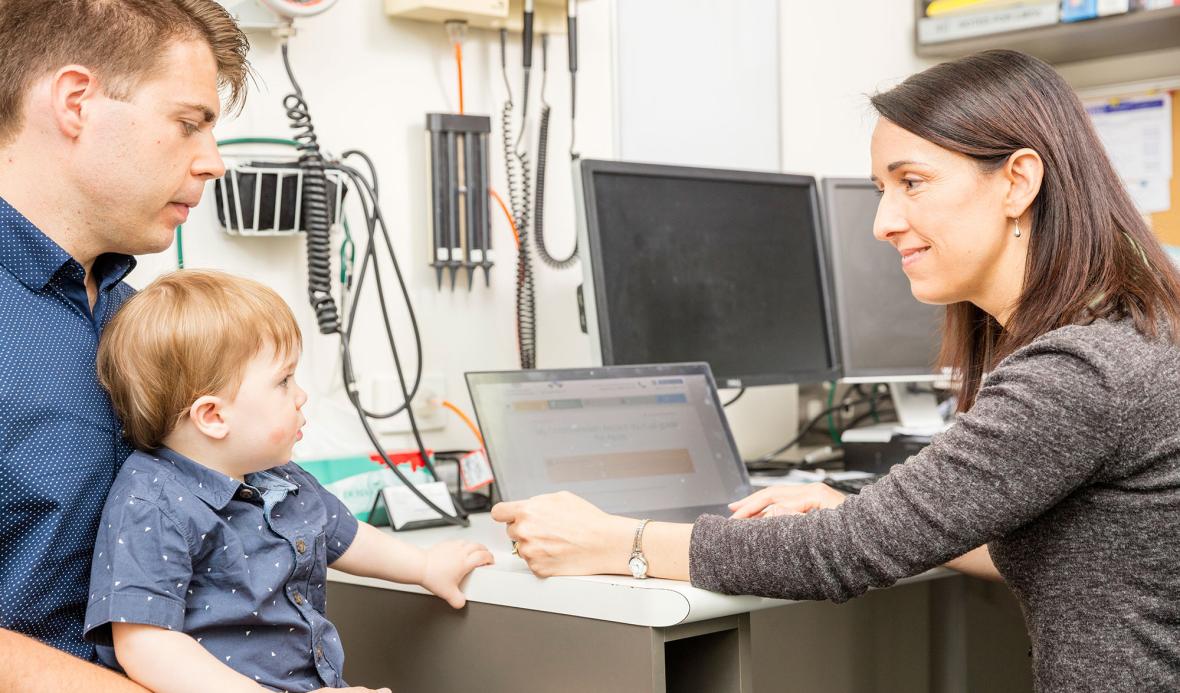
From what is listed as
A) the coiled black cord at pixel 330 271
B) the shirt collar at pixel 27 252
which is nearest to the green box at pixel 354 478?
the coiled black cord at pixel 330 271

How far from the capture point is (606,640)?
1215mm

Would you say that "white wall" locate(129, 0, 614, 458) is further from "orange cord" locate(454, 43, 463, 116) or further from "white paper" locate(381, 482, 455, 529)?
"white paper" locate(381, 482, 455, 529)

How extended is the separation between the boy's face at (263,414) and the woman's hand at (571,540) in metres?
0.27

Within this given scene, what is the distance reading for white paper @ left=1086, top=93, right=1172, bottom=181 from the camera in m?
2.72

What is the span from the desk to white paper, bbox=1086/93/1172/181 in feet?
5.32

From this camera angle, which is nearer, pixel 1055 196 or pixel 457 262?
pixel 1055 196

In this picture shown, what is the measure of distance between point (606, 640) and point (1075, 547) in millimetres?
462

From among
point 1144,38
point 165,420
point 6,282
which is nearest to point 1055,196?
point 165,420

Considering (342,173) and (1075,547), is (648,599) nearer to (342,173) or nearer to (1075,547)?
(1075,547)

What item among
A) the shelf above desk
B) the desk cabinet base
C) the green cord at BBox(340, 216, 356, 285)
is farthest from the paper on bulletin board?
the desk cabinet base

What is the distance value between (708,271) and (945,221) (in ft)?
2.48

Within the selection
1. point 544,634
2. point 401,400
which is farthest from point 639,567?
point 401,400

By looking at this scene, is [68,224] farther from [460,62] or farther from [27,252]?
[460,62]

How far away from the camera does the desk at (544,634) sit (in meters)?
1.19
